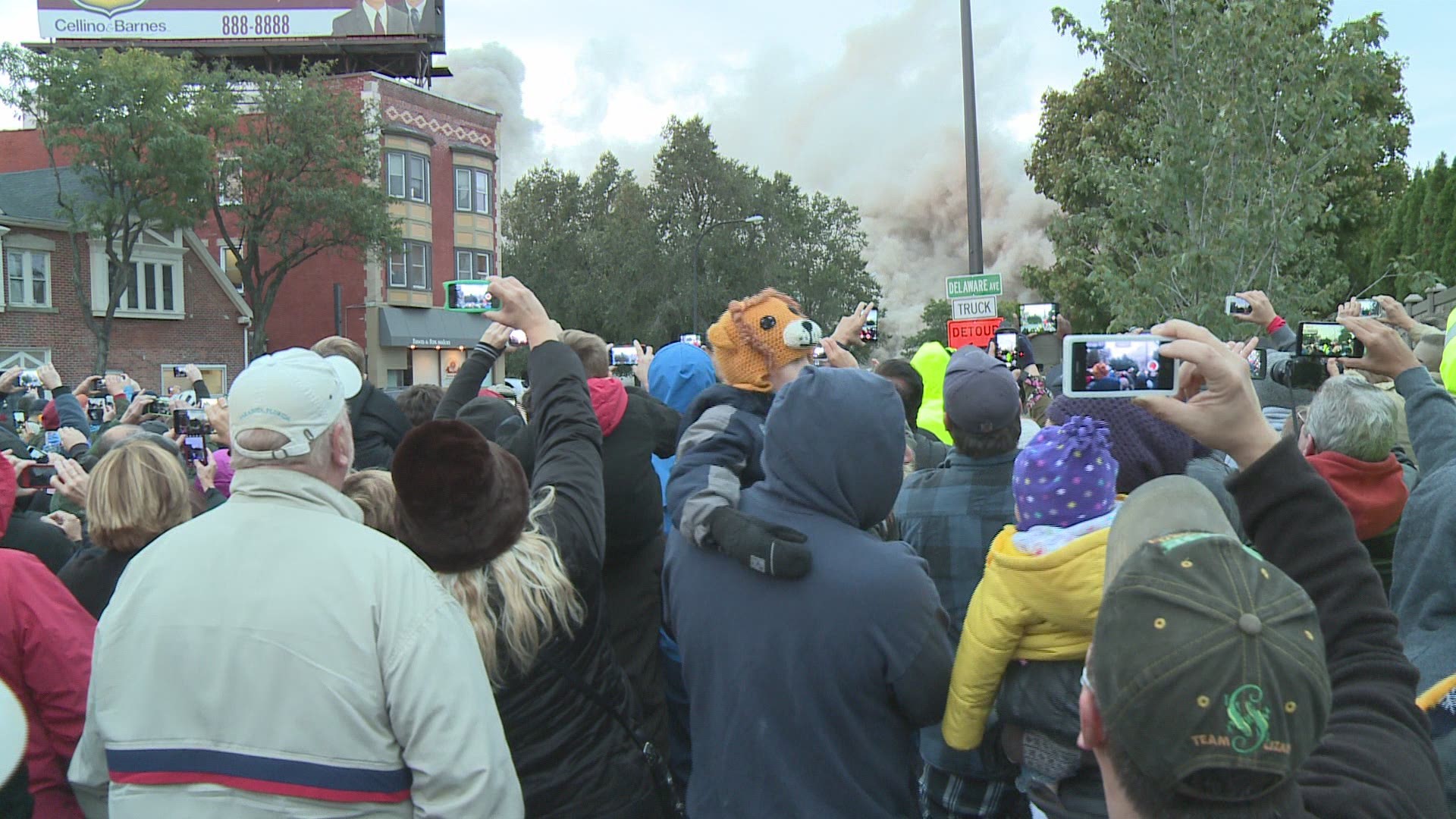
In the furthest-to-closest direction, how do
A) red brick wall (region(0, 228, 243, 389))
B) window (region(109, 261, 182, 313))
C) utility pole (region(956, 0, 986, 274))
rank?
window (region(109, 261, 182, 313))
red brick wall (region(0, 228, 243, 389))
utility pole (region(956, 0, 986, 274))

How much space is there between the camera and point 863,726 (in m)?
2.49

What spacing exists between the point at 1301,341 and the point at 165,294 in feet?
122

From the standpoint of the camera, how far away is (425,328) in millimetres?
42594

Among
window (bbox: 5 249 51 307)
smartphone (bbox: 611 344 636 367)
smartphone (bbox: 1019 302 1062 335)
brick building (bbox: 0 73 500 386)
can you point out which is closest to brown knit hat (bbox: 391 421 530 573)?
smartphone (bbox: 611 344 636 367)

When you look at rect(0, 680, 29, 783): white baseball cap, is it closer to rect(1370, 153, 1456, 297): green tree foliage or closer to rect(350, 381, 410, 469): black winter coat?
rect(350, 381, 410, 469): black winter coat

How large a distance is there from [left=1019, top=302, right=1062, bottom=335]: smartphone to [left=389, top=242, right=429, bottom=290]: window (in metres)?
34.9

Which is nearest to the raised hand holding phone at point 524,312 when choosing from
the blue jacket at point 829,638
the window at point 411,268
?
the blue jacket at point 829,638

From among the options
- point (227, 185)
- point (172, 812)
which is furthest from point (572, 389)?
point (227, 185)

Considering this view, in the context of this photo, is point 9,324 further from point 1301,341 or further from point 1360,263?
point 1360,263

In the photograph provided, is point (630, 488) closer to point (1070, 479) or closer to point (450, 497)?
point (450, 497)

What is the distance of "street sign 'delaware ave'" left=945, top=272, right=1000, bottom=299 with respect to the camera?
435 inches

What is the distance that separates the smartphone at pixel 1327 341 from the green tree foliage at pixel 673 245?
4056cm

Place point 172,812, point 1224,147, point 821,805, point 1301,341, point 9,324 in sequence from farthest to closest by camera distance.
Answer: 1. point 9,324
2. point 1224,147
3. point 1301,341
4. point 821,805
5. point 172,812

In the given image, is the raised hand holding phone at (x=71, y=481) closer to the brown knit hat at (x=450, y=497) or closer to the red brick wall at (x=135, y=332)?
the brown knit hat at (x=450, y=497)
